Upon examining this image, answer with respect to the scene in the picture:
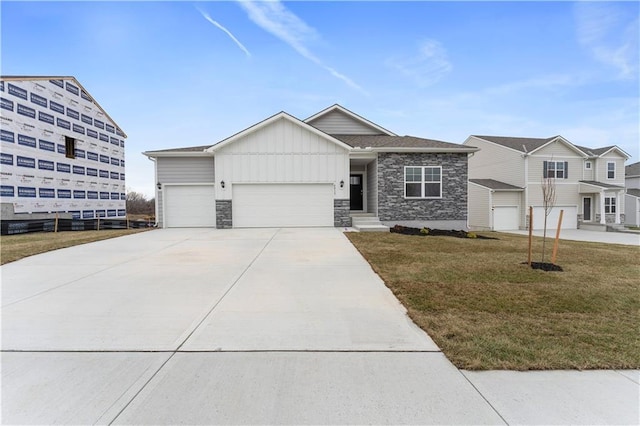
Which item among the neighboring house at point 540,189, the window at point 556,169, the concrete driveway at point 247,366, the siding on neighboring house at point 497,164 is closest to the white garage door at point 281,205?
the concrete driveway at point 247,366

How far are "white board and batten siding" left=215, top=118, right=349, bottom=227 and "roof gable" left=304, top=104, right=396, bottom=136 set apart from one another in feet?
12.4

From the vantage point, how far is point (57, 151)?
21.7m

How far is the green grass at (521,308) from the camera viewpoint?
267cm

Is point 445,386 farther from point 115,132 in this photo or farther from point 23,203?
point 115,132

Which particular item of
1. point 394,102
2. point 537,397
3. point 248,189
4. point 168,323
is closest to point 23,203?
point 248,189

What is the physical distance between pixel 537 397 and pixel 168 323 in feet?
12.2

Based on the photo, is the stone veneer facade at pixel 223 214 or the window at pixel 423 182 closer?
the stone veneer facade at pixel 223 214

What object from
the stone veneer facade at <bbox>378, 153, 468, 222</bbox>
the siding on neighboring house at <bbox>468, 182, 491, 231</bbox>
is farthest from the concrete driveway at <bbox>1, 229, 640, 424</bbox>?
the siding on neighboring house at <bbox>468, 182, 491, 231</bbox>

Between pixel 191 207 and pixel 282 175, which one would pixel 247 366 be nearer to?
pixel 282 175

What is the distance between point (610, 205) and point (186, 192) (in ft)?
101

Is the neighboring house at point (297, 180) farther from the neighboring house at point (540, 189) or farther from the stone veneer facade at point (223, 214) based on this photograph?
the neighboring house at point (540, 189)

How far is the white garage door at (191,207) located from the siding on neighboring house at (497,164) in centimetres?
1869

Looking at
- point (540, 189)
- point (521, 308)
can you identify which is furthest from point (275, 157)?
point (540, 189)

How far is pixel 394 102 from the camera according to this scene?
1891 cm
